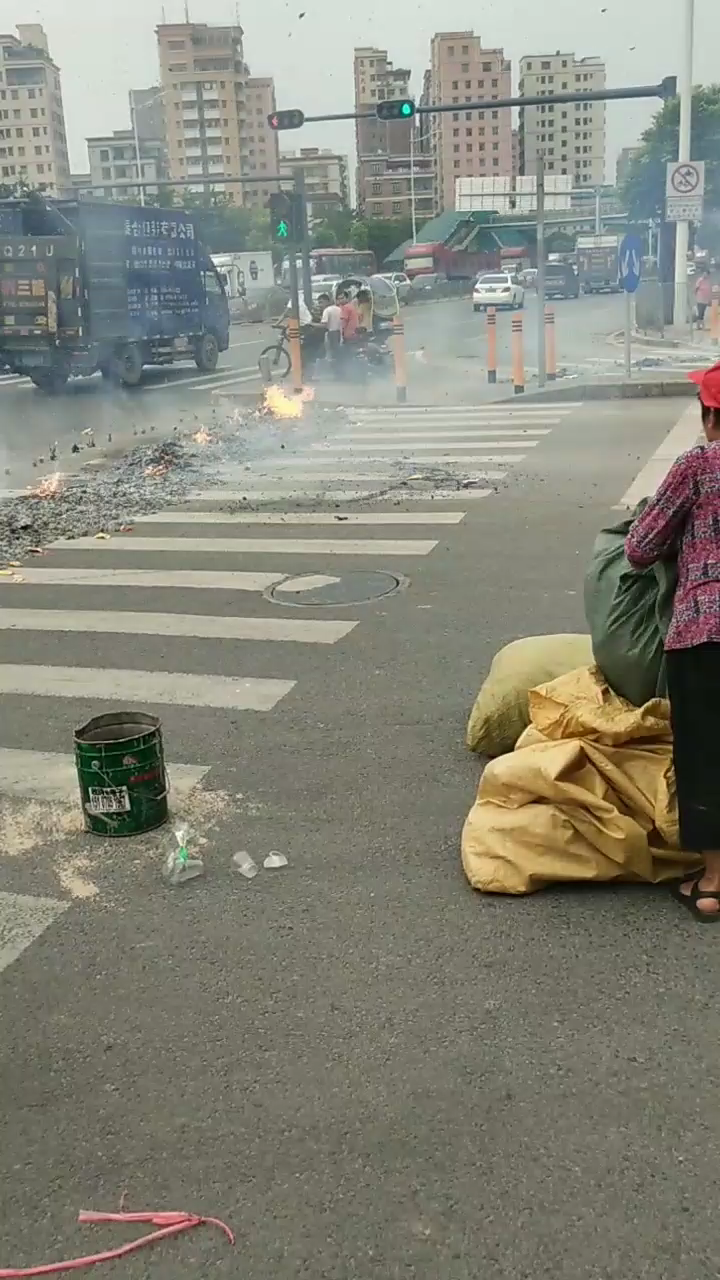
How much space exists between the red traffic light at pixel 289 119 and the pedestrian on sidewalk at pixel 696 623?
921 inches

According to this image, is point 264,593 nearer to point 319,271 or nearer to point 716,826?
point 716,826

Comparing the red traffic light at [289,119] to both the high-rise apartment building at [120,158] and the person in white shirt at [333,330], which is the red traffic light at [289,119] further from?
the high-rise apartment building at [120,158]

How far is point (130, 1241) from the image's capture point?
242 centimetres

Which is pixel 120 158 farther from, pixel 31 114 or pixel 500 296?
pixel 500 296

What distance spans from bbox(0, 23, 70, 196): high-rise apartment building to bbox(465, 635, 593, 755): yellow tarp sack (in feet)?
209

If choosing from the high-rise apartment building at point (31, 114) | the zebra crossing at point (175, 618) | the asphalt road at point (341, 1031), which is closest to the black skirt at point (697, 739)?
the asphalt road at point (341, 1031)

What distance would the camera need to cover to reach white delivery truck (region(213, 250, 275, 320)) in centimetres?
5684

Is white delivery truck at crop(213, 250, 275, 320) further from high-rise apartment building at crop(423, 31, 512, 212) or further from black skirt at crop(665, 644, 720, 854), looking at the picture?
black skirt at crop(665, 644, 720, 854)

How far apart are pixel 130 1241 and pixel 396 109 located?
927 inches

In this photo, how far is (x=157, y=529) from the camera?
32.1 ft

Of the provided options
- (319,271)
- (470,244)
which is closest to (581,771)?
(319,271)

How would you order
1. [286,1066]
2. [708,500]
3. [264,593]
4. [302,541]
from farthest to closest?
1. [302,541]
2. [264,593]
3. [708,500]
4. [286,1066]

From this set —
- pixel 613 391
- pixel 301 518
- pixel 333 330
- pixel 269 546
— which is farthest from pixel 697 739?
pixel 333 330

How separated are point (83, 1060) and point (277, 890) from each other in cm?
97
